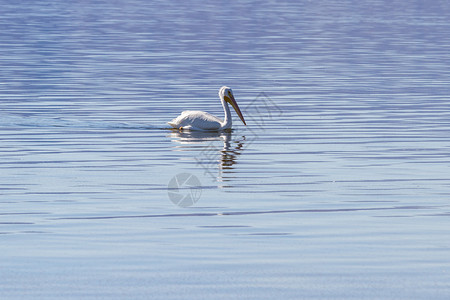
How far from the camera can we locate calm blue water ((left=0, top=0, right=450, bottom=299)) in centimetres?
1111

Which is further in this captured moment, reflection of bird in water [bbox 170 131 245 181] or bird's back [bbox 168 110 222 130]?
bird's back [bbox 168 110 222 130]

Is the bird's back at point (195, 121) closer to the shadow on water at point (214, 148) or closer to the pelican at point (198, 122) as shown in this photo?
the pelican at point (198, 122)

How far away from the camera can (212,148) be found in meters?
21.9

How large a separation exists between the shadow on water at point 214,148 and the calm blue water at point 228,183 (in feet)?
0.12

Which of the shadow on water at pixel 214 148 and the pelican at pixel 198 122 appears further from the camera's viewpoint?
the pelican at pixel 198 122

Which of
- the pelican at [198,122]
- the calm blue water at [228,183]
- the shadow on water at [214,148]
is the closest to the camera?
the calm blue water at [228,183]

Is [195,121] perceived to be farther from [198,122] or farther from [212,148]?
[212,148]

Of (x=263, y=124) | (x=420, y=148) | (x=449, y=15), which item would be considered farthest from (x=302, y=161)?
(x=449, y=15)

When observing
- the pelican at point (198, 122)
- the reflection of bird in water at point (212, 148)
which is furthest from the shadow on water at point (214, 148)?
the pelican at point (198, 122)

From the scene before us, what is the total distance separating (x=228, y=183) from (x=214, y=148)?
195 inches

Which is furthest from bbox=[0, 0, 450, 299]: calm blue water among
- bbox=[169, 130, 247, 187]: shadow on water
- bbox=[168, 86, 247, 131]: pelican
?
bbox=[168, 86, 247, 131]: pelican

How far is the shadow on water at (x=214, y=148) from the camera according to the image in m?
18.4

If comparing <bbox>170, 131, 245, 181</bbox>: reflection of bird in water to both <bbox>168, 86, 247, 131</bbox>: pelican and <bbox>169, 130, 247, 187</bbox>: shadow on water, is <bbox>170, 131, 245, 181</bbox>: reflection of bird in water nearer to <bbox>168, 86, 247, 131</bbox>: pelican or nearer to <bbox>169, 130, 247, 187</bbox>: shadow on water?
<bbox>169, 130, 247, 187</bbox>: shadow on water

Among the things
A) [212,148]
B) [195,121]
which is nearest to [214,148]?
[212,148]
